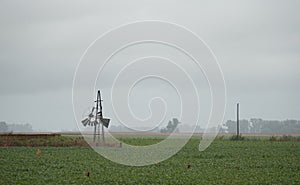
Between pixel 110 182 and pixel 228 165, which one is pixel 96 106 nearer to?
pixel 228 165

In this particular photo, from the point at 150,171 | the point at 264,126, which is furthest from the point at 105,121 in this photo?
the point at 264,126

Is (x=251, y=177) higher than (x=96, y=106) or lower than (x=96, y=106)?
lower

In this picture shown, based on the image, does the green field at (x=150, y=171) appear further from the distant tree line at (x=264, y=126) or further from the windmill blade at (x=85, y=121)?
the distant tree line at (x=264, y=126)

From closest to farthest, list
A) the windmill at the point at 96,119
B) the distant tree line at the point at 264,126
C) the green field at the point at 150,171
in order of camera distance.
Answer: the green field at the point at 150,171 → the windmill at the point at 96,119 → the distant tree line at the point at 264,126

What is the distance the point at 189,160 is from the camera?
32.6 m

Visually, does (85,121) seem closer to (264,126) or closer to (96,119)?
A: (96,119)

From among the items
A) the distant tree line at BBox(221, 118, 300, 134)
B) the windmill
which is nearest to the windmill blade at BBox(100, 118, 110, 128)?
the windmill

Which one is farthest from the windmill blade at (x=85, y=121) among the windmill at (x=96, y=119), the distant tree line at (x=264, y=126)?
the distant tree line at (x=264, y=126)

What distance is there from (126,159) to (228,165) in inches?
246

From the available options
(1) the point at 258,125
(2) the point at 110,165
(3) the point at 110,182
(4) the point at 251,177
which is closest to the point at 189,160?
(2) the point at 110,165

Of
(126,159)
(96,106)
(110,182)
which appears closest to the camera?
(110,182)

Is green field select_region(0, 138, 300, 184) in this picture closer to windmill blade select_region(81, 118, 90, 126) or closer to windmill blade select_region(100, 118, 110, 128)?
windmill blade select_region(100, 118, 110, 128)

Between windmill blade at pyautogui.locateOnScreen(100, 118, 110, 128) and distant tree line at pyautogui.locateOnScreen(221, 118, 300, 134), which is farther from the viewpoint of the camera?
distant tree line at pyautogui.locateOnScreen(221, 118, 300, 134)

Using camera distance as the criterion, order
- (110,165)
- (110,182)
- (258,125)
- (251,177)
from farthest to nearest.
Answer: (258,125), (110,165), (251,177), (110,182)
